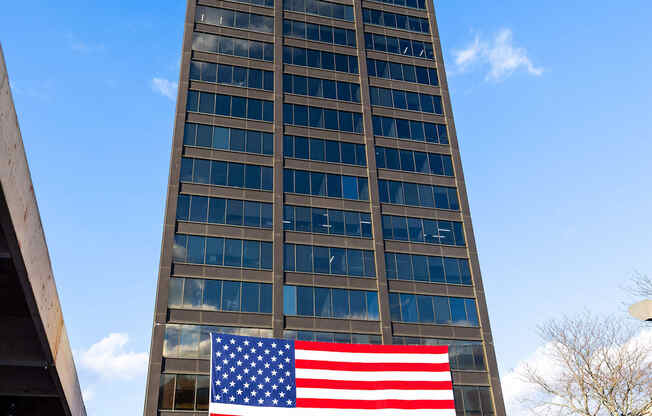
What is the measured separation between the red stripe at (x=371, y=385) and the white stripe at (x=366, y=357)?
1259 millimetres

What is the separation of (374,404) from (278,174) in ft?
71.1

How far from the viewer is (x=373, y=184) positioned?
172 feet

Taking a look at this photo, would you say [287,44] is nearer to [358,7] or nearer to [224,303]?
[358,7]

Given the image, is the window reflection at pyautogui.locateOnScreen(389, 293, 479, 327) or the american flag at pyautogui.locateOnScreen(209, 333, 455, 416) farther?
the window reflection at pyautogui.locateOnScreen(389, 293, 479, 327)

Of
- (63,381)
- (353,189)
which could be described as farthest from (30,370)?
(353,189)

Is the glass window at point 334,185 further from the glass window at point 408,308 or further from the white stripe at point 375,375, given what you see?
the white stripe at point 375,375

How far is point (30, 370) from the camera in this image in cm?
1014

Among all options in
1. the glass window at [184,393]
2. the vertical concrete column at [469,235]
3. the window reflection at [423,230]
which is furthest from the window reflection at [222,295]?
the vertical concrete column at [469,235]

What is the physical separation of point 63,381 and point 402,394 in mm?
29030

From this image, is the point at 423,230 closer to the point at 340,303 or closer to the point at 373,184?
the point at 373,184

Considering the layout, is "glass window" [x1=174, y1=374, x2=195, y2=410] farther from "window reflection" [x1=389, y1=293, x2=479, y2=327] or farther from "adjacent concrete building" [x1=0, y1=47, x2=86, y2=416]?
"adjacent concrete building" [x1=0, y1=47, x2=86, y2=416]

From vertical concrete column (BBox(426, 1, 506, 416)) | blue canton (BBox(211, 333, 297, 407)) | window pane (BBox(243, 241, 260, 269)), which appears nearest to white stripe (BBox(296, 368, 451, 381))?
blue canton (BBox(211, 333, 297, 407))

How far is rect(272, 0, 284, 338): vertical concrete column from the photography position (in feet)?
147

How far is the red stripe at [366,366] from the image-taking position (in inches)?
1399
